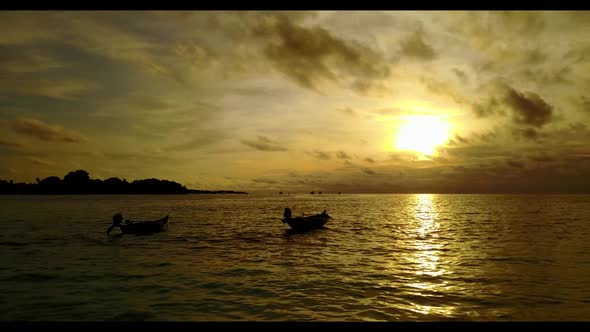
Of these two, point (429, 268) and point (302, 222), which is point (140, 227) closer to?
point (302, 222)

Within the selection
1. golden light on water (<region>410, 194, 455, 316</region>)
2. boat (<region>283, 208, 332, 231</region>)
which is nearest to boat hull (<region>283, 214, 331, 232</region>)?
boat (<region>283, 208, 332, 231</region>)

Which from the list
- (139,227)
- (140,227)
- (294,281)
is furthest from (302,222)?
(294,281)

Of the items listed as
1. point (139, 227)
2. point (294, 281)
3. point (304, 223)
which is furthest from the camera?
point (304, 223)

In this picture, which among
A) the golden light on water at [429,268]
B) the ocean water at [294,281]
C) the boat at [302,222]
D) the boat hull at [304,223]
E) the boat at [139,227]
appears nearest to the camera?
the ocean water at [294,281]

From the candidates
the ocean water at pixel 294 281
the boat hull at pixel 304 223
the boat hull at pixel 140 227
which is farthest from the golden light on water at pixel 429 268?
the boat hull at pixel 140 227

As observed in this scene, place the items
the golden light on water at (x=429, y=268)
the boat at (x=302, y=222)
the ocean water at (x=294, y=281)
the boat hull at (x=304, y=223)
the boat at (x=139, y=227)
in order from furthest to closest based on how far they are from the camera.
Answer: the boat hull at (x=304, y=223) → the boat at (x=302, y=222) → the boat at (x=139, y=227) → the golden light on water at (x=429, y=268) → the ocean water at (x=294, y=281)

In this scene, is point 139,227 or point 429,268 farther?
point 139,227

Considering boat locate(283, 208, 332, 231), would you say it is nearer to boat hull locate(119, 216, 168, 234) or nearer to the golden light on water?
the golden light on water

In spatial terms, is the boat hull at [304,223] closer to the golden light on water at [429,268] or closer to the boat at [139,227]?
the golden light on water at [429,268]

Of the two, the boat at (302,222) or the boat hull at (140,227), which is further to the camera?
the boat at (302,222)

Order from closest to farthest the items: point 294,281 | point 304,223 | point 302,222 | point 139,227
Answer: point 294,281 → point 139,227 → point 302,222 → point 304,223

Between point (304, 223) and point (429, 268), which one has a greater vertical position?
point (304, 223)

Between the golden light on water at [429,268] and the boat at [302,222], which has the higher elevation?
the boat at [302,222]

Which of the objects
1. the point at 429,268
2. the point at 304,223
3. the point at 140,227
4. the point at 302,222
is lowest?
the point at 429,268
